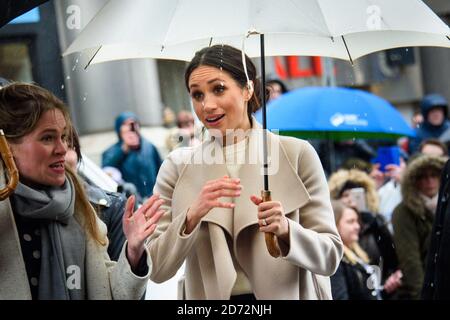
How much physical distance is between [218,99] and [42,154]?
700mm

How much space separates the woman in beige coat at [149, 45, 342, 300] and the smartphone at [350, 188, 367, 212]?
11.7ft

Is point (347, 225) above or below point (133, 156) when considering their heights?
below

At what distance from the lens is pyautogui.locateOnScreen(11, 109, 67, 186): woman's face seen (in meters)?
4.52

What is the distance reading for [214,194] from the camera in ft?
14.5

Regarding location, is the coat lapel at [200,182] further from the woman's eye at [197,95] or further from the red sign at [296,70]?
the red sign at [296,70]

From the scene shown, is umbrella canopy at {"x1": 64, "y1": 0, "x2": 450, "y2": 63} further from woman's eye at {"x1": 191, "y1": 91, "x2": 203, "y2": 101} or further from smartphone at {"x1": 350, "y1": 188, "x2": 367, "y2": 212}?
smartphone at {"x1": 350, "y1": 188, "x2": 367, "y2": 212}

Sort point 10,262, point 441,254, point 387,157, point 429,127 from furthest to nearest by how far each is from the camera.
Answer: point 429,127, point 387,157, point 441,254, point 10,262

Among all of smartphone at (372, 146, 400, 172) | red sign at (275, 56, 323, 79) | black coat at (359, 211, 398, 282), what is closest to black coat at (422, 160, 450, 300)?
black coat at (359, 211, 398, 282)

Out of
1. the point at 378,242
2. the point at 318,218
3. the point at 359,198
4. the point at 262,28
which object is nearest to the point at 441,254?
the point at 318,218

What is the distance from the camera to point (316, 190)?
477cm

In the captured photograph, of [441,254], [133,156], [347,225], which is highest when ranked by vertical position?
[133,156]

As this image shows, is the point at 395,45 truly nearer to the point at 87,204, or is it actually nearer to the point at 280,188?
the point at 280,188

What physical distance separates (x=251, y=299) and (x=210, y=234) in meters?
0.30

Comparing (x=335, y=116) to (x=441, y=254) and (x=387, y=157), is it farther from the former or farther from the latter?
(x=441, y=254)
